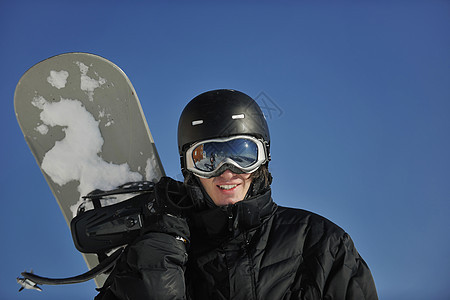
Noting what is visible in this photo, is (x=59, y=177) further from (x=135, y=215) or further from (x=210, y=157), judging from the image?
(x=210, y=157)

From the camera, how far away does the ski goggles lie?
249cm

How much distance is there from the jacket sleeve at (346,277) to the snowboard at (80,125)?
71.0 inches

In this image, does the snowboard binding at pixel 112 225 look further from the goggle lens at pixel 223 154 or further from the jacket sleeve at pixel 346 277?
the jacket sleeve at pixel 346 277

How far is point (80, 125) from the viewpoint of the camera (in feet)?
11.7

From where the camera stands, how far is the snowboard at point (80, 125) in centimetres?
350

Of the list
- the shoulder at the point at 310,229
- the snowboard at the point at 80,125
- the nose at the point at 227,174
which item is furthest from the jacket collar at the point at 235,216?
the snowboard at the point at 80,125

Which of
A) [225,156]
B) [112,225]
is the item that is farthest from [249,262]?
[112,225]

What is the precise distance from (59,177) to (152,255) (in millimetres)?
1871

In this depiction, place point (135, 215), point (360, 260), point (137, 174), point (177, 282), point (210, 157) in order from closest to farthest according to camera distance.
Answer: point (177, 282) → point (360, 260) → point (210, 157) → point (135, 215) → point (137, 174)

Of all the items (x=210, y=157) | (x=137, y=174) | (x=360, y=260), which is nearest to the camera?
(x=360, y=260)

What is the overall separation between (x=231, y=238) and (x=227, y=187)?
0.33 m

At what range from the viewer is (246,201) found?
7.59ft

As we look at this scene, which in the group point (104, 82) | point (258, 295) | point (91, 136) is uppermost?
point (104, 82)

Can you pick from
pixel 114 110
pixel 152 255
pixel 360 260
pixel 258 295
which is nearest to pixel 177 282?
pixel 152 255
